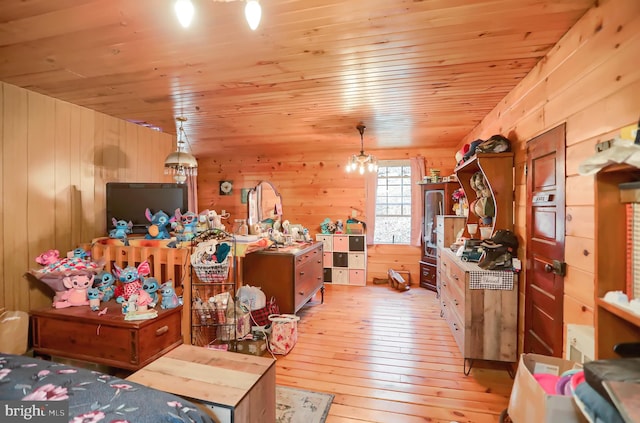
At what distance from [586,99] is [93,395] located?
8.19 feet

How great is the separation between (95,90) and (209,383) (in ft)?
8.55

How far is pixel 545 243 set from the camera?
5.95ft

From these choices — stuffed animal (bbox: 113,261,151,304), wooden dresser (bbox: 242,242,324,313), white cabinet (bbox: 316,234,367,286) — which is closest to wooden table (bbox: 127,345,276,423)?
stuffed animal (bbox: 113,261,151,304)

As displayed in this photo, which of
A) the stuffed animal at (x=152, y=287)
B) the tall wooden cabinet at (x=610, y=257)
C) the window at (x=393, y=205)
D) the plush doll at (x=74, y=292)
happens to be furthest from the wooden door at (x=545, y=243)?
the plush doll at (x=74, y=292)

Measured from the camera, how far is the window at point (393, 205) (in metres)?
5.11

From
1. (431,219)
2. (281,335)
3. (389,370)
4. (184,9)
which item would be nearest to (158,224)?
(281,335)

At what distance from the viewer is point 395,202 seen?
17.0 ft

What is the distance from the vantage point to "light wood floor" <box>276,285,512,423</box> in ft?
6.11

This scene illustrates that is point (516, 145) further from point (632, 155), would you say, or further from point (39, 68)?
point (39, 68)

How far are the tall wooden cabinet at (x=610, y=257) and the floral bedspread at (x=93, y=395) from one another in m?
1.36

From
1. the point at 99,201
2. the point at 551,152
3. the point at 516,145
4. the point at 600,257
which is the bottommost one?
the point at 600,257

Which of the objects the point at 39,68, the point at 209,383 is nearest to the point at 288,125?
the point at 39,68

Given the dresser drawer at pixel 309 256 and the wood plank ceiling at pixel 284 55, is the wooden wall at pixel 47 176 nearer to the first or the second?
the wood plank ceiling at pixel 284 55

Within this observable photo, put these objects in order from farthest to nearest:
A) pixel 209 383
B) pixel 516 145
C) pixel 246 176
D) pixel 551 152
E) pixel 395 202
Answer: pixel 246 176 → pixel 395 202 → pixel 516 145 → pixel 551 152 → pixel 209 383
